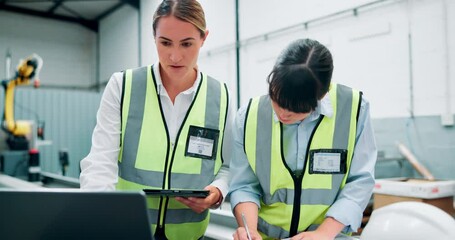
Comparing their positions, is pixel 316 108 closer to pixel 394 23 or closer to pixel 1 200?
pixel 1 200

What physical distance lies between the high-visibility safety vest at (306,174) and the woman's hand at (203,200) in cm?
15

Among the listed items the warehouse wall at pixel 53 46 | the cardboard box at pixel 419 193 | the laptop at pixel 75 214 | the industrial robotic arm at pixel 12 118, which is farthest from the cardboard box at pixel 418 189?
the warehouse wall at pixel 53 46

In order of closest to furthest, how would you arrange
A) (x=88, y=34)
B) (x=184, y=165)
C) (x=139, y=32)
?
(x=184, y=165)
(x=139, y=32)
(x=88, y=34)

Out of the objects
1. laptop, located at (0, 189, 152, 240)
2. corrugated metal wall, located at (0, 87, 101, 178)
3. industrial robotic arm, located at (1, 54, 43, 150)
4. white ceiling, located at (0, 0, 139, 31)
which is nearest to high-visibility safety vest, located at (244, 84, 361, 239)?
laptop, located at (0, 189, 152, 240)

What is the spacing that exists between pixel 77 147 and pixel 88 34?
373 centimetres

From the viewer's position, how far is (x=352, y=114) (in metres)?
0.96

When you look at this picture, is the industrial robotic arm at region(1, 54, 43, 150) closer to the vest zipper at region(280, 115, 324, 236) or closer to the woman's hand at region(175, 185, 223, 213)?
the woman's hand at region(175, 185, 223, 213)

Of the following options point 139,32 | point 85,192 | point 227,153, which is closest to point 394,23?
point 227,153

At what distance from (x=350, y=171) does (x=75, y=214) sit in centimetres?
68

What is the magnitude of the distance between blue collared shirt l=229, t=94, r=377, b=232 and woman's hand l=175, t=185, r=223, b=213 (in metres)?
0.06

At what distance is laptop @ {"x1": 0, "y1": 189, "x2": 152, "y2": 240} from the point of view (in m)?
0.53

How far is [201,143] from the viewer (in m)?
1.14

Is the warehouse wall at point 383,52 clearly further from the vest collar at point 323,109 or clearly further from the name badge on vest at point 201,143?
the vest collar at point 323,109

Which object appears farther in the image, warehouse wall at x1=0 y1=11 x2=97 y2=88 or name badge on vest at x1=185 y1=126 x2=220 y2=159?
warehouse wall at x1=0 y1=11 x2=97 y2=88
